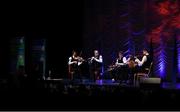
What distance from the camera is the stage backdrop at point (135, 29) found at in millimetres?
13195

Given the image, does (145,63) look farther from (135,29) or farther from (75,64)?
(75,64)

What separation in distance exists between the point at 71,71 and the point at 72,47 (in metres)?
1.58

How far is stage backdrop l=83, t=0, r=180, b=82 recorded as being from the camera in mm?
13195

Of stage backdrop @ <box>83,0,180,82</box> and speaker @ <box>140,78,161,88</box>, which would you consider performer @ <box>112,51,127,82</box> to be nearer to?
stage backdrop @ <box>83,0,180,82</box>

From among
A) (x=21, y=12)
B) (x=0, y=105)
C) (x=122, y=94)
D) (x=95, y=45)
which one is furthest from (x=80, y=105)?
(x=21, y=12)

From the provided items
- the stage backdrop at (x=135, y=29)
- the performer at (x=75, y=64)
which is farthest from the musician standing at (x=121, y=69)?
the performer at (x=75, y=64)

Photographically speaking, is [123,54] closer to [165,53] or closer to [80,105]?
[165,53]

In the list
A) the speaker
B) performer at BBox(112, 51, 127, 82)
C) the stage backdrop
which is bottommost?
the speaker

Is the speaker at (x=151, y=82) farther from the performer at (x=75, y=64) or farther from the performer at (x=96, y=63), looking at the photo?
the performer at (x=75, y=64)

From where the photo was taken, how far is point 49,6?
15.1 meters

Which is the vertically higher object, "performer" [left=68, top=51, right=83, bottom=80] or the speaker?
"performer" [left=68, top=51, right=83, bottom=80]

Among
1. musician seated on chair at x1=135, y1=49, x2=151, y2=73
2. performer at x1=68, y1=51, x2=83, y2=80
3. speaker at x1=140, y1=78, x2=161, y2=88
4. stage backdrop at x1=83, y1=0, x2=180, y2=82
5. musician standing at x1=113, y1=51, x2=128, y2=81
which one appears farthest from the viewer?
performer at x1=68, y1=51, x2=83, y2=80

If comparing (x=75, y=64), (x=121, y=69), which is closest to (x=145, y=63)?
(x=121, y=69)

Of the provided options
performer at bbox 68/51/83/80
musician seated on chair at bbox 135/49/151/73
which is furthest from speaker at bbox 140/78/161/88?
performer at bbox 68/51/83/80
